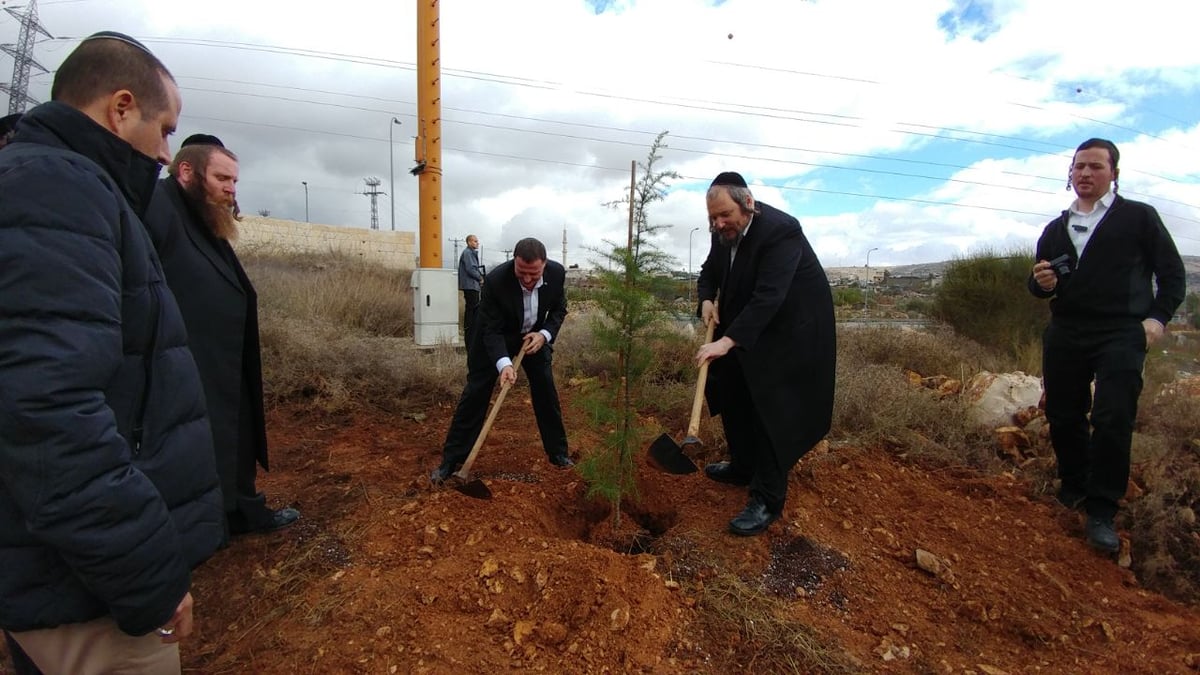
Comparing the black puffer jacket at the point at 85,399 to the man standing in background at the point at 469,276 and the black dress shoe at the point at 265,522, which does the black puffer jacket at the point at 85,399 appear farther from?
the man standing in background at the point at 469,276

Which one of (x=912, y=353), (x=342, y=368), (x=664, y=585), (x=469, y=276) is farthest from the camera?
(x=469, y=276)

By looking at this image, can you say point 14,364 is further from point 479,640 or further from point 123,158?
point 479,640

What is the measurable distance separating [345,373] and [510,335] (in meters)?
2.52

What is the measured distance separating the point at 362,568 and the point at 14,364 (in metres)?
1.98

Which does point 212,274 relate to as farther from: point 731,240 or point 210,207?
point 731,240

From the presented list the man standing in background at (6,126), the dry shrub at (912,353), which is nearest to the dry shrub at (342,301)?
the man standing in background at (6,126)

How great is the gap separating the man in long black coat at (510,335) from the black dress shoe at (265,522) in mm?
802

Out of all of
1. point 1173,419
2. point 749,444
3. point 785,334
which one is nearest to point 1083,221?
point 785,334

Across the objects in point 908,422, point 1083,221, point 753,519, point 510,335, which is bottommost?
point 753,519

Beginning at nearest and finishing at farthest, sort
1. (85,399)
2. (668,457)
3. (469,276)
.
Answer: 1. (85,399)
2. (668,457)
3. (469,276)

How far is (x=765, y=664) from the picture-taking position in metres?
2.17

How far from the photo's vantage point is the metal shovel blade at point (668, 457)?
3203mm

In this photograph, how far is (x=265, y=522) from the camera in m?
3.01

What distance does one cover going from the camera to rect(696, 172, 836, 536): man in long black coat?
2.95 meters
